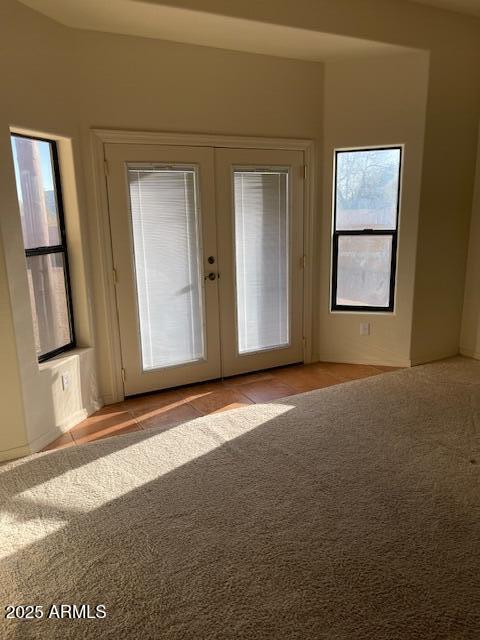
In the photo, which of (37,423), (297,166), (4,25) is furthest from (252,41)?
(37,423)

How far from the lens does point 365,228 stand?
4.34m

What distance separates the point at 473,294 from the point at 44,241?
3.87 meters

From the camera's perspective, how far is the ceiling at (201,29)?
9.32 feet

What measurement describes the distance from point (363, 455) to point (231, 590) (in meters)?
1.31

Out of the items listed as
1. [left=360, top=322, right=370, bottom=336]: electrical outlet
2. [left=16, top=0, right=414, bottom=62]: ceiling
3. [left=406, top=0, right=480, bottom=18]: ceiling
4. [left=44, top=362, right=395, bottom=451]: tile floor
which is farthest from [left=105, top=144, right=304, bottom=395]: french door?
[left=406, top=0, right=480, bottom=18]: ceiling

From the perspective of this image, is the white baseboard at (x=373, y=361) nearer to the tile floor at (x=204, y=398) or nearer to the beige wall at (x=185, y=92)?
the tile floor at (x=204, y=398)

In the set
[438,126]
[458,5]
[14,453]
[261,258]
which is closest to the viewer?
[14,453]

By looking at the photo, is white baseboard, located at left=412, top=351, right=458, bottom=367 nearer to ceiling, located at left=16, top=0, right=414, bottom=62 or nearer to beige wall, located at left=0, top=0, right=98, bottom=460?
ceiling, located at left=16, top=0, right=414, bottom=62

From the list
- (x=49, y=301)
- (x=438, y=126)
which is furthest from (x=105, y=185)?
(x=438, y=126)

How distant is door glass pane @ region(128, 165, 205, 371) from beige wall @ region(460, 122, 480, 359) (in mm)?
2619

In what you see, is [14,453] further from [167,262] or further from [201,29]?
[201,29]

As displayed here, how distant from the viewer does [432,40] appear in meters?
3.81

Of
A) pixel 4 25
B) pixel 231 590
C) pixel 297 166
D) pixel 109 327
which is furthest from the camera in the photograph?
pixel 297 166

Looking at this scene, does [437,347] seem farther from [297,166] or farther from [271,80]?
[271,80]
